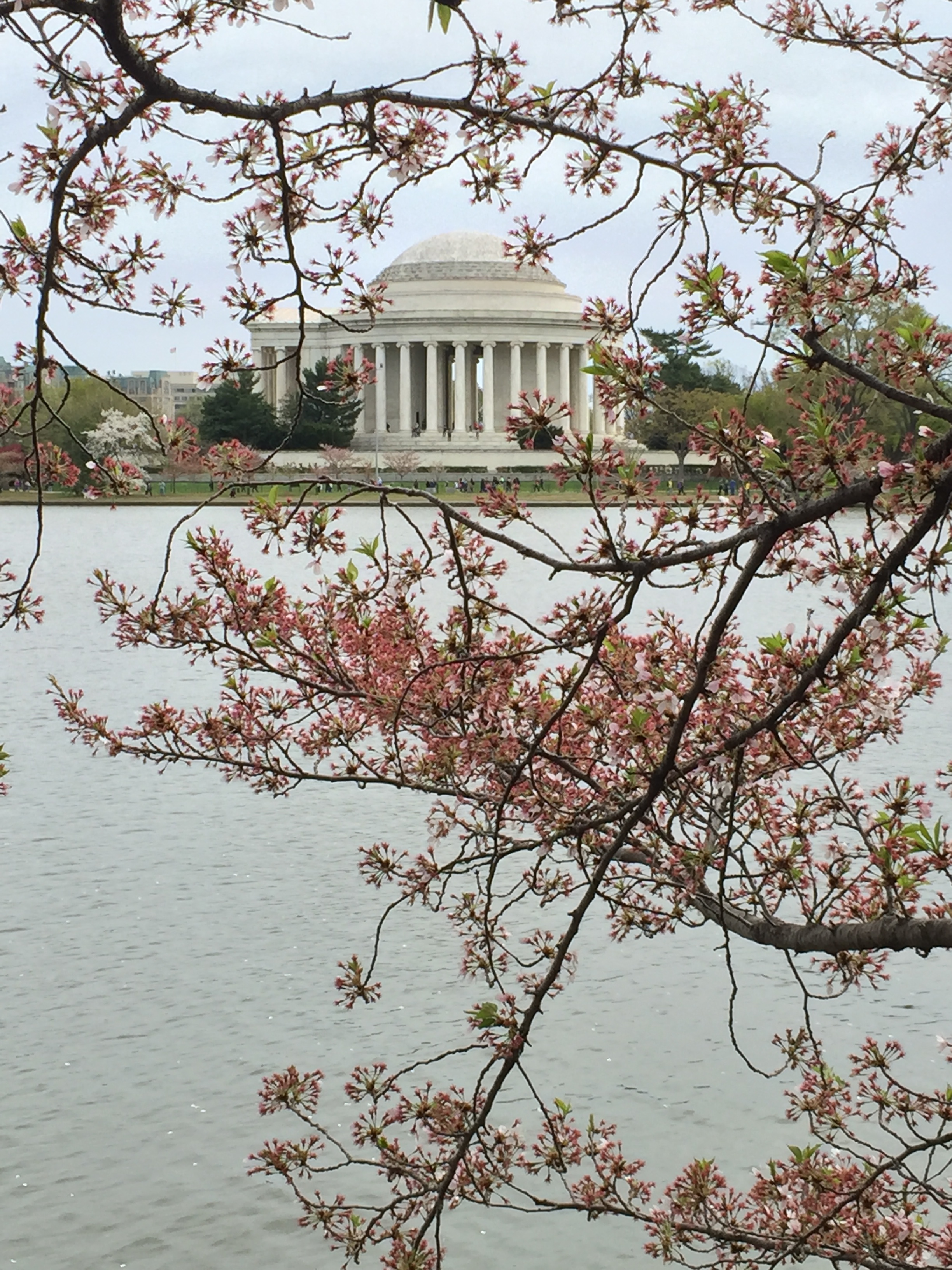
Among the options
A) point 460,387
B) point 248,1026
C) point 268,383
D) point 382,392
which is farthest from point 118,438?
point 248,1026

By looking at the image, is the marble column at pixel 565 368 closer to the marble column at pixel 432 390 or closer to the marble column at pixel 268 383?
the marble column at pixel 432 390

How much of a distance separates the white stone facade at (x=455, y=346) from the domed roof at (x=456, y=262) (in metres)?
0.07

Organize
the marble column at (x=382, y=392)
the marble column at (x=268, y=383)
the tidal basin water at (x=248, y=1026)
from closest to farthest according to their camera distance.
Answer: the tidal basin water at (x=248, y=1026) → the marble column at (x=268, y=383) → the marble column at (x=382, y=392)

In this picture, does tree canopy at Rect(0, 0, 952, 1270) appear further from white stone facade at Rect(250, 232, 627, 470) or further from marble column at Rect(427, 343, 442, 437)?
marble column at Rect(427, 343, 442, 437)

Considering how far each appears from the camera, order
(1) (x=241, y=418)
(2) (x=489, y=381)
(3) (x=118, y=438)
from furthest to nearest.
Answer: (2) (x=489, y=381) < (3) (x=118, y=438) < (1) (x=241, y=418)

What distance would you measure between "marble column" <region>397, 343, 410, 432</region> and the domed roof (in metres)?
4.42

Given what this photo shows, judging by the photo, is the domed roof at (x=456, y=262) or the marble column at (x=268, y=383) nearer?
the marble column at (x=268, y=383)

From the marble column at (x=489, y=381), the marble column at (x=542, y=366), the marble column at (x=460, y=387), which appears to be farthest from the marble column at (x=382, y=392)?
the marble column at (x=542, y=366)

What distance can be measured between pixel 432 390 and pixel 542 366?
266 inches

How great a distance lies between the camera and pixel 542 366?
333 feet

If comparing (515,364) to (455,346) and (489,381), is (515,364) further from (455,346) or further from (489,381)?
(455,346)

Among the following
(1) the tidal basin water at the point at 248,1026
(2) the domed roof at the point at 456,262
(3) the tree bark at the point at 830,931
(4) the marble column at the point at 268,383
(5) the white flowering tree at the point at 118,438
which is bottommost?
A: (1) the tidal basin water at the point at 248,1026

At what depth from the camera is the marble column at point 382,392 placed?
340 ft

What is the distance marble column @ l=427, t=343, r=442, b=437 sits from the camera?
336 ft
